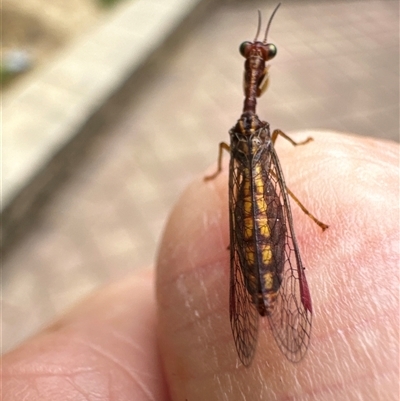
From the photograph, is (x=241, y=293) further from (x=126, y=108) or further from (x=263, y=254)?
(x=126, y=108)

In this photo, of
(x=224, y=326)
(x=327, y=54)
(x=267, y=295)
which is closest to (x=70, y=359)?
(x=224, y=326)

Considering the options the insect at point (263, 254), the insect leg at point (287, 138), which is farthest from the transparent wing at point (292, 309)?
the insect leg at point (287, 138)

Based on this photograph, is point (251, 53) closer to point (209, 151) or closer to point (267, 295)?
point (267, 295)

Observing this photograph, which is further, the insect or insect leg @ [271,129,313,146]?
insect leg @ [271,129,313,146]

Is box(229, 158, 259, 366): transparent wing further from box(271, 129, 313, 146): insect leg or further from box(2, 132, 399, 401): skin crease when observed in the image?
box(271, 129, 313, 146): insect leg

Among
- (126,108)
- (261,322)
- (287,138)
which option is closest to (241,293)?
(261,322)

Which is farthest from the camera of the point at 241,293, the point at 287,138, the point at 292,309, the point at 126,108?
the point at 126,108

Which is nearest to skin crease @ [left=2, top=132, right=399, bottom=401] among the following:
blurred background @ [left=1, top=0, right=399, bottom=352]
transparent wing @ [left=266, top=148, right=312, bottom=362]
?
Answer: transparent wing @ [left=266, top=148, right=312, bottom=362]
